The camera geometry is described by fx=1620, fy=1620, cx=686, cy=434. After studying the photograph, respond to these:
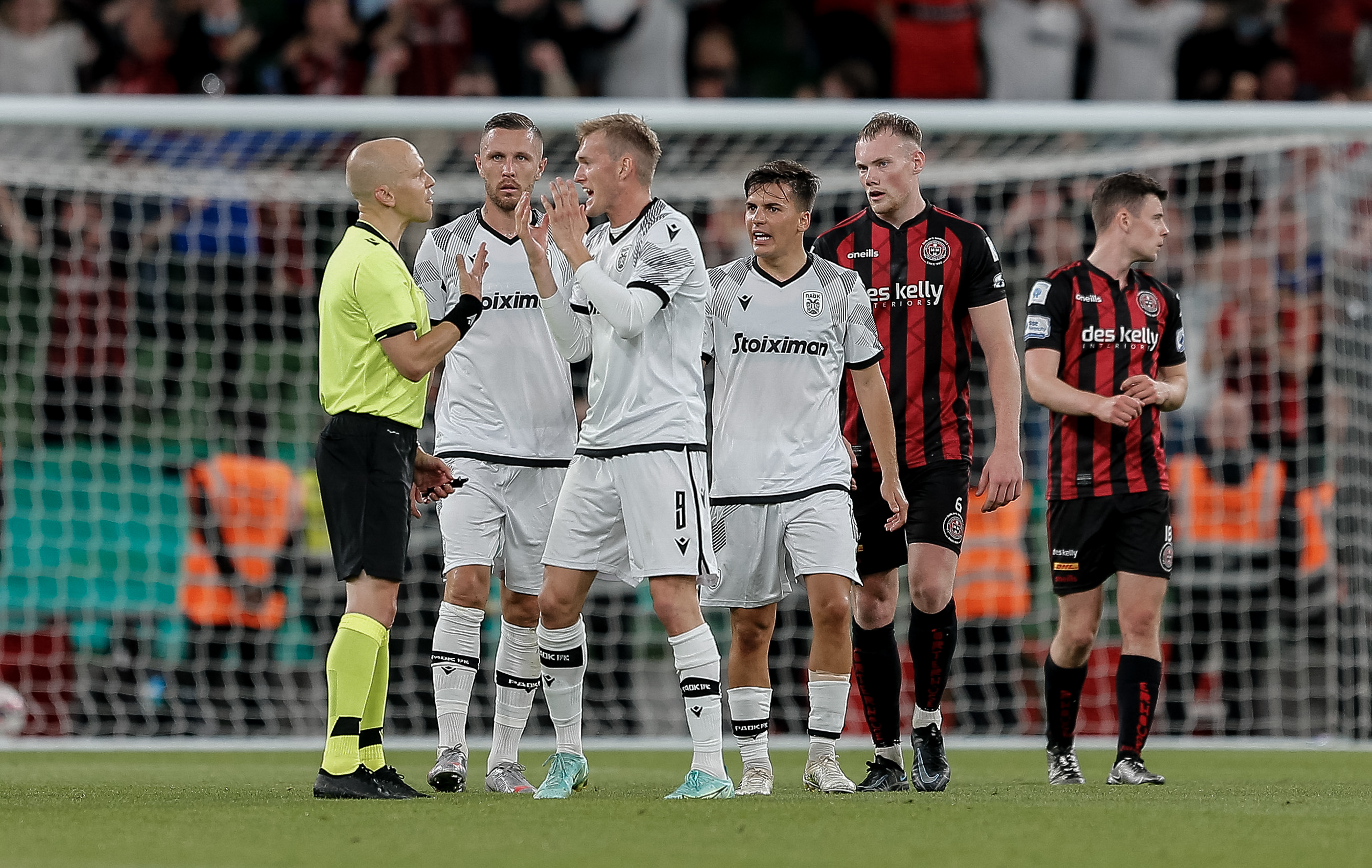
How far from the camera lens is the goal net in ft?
29.1

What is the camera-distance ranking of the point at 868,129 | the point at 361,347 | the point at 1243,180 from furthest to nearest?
the point at 1243,180 → the point at 868,129 → the point at 361,347

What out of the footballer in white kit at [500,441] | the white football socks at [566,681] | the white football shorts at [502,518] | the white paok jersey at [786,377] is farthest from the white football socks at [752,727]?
the white football shorts at [502,518]

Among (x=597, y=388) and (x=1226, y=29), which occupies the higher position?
(x=1226, y=29)

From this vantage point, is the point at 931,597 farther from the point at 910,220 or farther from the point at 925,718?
the point at 910,220

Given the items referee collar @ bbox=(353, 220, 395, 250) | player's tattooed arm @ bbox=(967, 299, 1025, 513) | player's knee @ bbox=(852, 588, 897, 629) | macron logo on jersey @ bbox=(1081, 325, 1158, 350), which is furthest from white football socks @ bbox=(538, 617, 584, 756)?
macron logo on jersey @ bbox=(1081, 325, 1158, 350)

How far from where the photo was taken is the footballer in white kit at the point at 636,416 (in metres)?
4.97

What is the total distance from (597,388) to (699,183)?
546cm

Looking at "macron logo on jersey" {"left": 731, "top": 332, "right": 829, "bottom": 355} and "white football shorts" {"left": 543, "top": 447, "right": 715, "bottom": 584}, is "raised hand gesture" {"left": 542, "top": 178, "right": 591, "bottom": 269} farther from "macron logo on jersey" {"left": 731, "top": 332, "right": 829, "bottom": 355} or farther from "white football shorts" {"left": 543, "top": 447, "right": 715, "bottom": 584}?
"macron logo on jersey" {"left": 731, "top": 332, "right": 829, "bottom": 355}

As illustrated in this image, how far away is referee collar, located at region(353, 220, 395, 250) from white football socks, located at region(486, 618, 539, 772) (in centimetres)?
141

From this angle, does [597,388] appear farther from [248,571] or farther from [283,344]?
[283,344]

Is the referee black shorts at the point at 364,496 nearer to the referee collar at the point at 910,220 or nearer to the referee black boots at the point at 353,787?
the referee black boots at the point at 353,787

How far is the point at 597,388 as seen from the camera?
5.14 meters

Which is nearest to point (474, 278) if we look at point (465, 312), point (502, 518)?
point (465, 312)

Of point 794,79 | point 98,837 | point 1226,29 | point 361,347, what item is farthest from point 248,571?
point 1226,29
